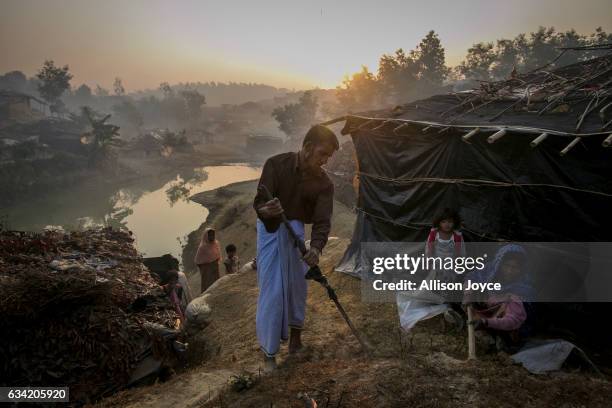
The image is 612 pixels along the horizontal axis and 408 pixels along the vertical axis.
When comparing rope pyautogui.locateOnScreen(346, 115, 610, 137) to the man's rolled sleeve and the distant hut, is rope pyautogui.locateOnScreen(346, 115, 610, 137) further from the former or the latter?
the distant hut

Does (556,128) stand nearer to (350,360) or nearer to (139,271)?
(350,360)

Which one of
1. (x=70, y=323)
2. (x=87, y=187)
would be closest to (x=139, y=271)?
(x=70, y=323)

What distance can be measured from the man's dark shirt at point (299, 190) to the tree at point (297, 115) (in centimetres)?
4654

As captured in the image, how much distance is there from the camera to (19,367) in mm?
3932

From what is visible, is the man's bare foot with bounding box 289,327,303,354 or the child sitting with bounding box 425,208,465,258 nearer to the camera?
the man's bare foot with bounding box 289,327,303,354

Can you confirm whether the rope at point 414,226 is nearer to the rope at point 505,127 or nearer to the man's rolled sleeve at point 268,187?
the rope at point 505,127

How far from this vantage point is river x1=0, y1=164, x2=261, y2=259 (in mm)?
20078

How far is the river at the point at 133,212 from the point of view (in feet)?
65.9

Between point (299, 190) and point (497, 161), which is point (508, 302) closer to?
point (497, 161)

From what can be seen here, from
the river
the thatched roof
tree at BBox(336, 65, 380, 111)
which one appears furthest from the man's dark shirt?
tree at BBox(336, 65, 380, 111)

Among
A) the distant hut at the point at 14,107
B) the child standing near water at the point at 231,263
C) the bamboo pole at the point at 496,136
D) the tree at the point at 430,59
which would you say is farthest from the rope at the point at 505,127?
the distant hut at the point at 14,107

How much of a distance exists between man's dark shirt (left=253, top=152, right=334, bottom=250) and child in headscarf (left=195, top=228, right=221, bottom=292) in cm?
516

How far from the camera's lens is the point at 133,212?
2533cm

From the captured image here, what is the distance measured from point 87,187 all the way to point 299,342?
109 ft
